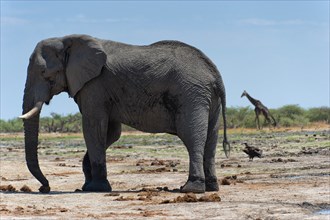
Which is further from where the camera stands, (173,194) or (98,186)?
(98,186)

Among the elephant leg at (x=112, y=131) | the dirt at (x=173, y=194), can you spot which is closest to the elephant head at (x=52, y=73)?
the dirt at (x=173, y=194)

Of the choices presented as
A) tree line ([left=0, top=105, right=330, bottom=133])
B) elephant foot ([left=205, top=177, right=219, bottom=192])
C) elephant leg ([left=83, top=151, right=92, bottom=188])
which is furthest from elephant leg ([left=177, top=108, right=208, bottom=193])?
tree line ([left=0, top=105, right=330, bottom=133])

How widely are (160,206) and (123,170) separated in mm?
10238

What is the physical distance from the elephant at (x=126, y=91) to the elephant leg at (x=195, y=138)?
0.06ft

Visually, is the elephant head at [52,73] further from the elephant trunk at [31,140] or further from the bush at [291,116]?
the bush at [291,116]

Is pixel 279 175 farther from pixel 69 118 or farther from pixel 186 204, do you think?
pixel 69 118

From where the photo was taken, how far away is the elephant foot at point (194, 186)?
16.0 m

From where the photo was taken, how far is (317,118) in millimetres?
80062

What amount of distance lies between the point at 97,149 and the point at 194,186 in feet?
6.89

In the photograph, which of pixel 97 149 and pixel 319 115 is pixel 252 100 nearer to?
pixel 319 115

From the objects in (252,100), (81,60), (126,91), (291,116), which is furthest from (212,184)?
(291,116)

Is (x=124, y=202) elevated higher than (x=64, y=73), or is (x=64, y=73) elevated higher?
(x=64, y=73)

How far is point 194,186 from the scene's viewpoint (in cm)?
1605

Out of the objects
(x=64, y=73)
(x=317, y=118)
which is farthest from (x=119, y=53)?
(x=317, y=118)
